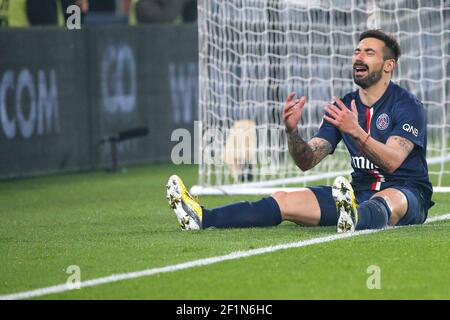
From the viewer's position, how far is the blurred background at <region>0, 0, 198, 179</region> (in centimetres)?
1342

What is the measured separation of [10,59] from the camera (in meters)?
13.3

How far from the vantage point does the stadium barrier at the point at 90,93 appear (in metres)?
13.4

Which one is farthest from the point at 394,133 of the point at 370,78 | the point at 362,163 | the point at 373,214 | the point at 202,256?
the point at 202,256

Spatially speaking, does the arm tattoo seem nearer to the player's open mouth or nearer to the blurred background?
the player's open mouth

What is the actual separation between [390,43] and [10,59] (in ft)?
18.1

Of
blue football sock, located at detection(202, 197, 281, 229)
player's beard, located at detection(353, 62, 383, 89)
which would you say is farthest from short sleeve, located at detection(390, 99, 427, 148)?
blue football sock, located at detection(202, 197, 281, 229)

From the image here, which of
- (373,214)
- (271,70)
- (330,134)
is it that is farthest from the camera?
(271,70)

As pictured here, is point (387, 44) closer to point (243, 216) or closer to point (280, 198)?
point (280, 198)

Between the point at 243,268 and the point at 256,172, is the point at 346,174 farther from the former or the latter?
the point at 243,268

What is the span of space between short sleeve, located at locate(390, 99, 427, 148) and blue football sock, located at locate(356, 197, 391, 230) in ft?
1.41

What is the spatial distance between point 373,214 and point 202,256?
1.27m

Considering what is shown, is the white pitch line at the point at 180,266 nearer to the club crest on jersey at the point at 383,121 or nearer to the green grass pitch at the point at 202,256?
the green grass pitch at the point at 202,256

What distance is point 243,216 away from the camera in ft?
28.7
